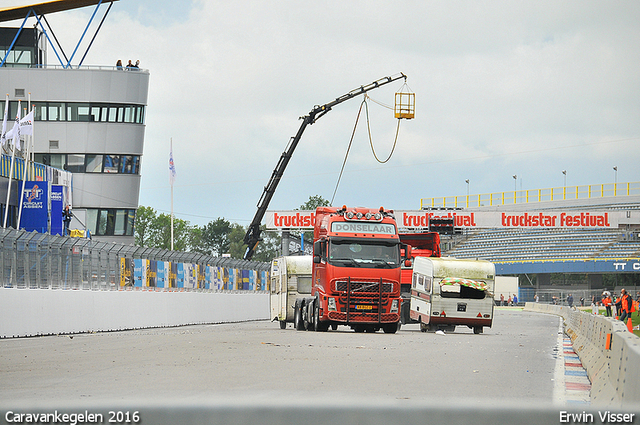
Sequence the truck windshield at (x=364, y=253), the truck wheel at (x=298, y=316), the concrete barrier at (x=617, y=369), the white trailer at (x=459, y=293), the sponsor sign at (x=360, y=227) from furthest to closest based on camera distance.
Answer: the white trailer at (x=459, y=293), the truck wheel at (x=298, y=316), the sponsor sign at (x=360, y=227), the truck windshield at (x=364, y=253), the concrete barrier at (x=617, y=369)

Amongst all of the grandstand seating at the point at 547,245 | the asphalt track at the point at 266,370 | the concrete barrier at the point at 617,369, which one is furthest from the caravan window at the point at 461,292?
the grandstand seating at the point at 547,245

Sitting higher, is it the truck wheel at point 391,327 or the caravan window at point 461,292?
the caravan window at point 461,292

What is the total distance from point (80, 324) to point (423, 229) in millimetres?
48465

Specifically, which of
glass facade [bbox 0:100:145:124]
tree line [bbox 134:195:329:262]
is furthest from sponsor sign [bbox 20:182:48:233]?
tree line [bbox 134:195:329:262]

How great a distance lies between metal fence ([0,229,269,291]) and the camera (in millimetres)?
21047

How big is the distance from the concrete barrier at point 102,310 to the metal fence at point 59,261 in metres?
0.32

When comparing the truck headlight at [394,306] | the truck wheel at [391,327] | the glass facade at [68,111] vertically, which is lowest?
the truck wheel at [391,327]

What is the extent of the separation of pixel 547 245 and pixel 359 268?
71.6m

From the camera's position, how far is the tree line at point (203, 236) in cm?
14962

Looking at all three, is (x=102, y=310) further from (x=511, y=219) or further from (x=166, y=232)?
(x=166, y=232)

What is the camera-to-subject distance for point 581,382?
11.8 m

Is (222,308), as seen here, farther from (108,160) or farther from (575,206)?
(575,206)

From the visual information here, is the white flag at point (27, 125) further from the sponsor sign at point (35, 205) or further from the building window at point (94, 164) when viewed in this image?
the building window at point (94, 164)

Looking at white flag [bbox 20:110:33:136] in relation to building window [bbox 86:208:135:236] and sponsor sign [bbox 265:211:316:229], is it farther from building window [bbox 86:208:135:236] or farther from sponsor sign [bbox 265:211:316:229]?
sponsor sign [bbox 265:211:316:229]
